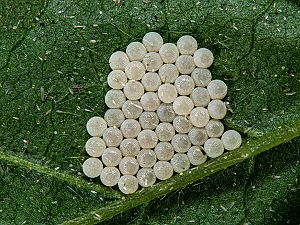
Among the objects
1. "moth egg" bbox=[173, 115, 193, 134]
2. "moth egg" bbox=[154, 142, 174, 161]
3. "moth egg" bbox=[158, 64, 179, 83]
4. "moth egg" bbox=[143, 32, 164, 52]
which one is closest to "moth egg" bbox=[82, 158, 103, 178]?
"moth egg" bbox=[154, 142, 174, 161]

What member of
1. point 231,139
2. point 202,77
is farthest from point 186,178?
point 202,77

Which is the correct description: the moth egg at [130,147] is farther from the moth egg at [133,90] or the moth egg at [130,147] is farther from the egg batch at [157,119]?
the moth egg at [133,90]

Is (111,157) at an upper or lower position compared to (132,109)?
lower

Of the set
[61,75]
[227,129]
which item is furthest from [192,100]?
[61,75]

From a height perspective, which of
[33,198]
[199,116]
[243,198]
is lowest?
[33,198]

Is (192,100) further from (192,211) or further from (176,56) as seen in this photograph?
(192,211)

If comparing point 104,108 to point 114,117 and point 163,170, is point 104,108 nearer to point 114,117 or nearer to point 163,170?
point 114,117
